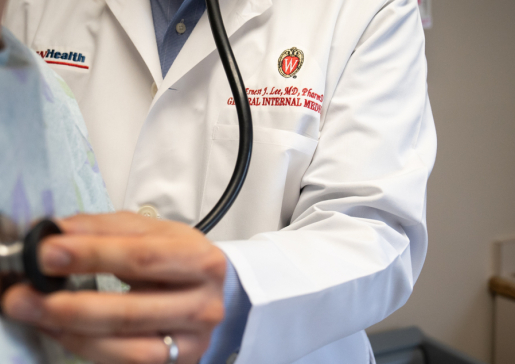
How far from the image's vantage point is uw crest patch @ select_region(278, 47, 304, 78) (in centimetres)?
57

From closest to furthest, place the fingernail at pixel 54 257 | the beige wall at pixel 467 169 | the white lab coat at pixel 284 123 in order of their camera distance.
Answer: the fingernail at pixel 54 257 < the white lab coat at pixel 284 123 < the beige wall at pixel 467 169

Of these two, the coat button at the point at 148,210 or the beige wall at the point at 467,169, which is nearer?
the coat button at the point at 148,210

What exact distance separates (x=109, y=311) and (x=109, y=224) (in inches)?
2.1

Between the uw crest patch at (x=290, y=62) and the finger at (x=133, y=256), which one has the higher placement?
the uw crest patch at (x=290, y=62)

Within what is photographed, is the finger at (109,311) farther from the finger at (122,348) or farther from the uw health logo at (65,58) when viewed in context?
Result: the uw health logo at (65,58)

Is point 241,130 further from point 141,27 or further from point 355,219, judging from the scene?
point 141,27

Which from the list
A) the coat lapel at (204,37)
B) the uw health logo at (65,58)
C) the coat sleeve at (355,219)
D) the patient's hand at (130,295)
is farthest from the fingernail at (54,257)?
the uw health logo at (65,58)

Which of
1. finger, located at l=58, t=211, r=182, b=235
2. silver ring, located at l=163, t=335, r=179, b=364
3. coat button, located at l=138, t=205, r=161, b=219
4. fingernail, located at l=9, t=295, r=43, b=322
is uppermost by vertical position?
finger, located at l=58, t=211, r=182, b=235

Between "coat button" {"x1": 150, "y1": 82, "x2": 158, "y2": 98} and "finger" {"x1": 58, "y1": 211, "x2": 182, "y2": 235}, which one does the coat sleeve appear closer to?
"finger" {"x1": 58, "y1": 211, "x2": 182, "y2": 235}

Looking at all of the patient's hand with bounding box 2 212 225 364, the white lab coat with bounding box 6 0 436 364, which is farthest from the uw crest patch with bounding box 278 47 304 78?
the patient's hand with bounding box 2 212 225 364

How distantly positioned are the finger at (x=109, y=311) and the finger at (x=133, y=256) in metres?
0.01

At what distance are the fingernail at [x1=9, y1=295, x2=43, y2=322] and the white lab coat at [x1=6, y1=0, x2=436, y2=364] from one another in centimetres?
29

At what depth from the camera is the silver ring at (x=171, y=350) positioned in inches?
9.2

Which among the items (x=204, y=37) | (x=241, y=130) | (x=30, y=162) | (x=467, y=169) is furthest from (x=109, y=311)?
(x=467, y=169)
